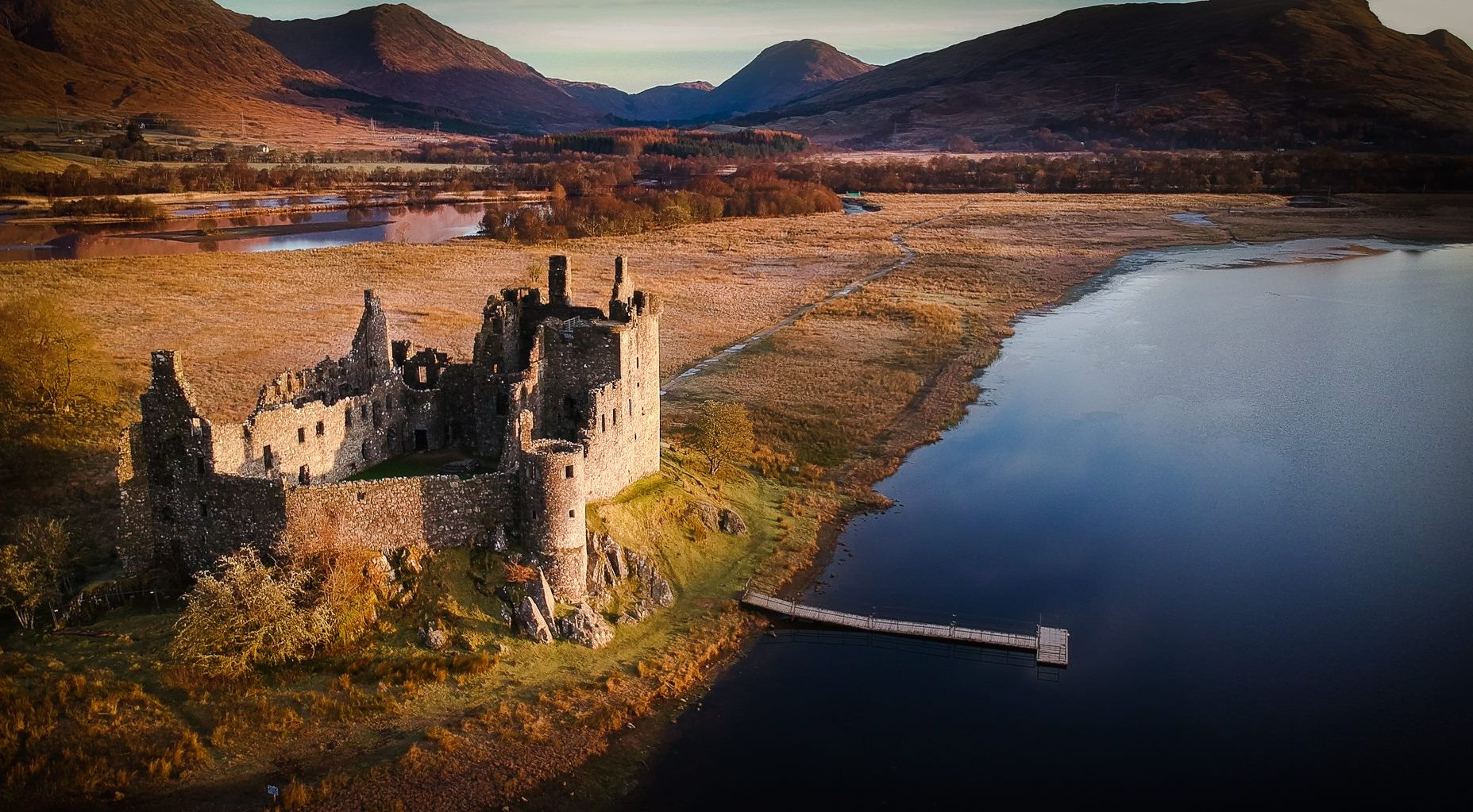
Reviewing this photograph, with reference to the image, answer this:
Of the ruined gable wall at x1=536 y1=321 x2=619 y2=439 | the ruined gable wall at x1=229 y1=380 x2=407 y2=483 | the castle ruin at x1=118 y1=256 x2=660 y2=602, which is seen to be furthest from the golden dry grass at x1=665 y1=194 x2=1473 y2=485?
the ruined gable wall at x1=229 y1=380 x2=407 y2=483

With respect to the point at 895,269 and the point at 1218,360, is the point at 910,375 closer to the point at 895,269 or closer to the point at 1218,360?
the point at 1218,360

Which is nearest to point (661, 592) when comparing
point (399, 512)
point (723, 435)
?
point (399, 512)

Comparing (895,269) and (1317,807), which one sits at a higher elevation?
(895,269)

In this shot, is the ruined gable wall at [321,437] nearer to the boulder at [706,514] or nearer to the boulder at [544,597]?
the boulder at [544,597]

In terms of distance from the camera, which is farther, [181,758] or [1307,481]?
[1307,481]

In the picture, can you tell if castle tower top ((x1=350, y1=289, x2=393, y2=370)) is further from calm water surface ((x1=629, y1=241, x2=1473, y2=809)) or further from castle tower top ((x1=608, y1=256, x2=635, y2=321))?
calm water surface ((x1=629, y1=241, x2=1473, y2=809))

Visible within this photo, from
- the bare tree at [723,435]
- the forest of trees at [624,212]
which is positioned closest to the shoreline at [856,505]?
the bare tree at [723,435]

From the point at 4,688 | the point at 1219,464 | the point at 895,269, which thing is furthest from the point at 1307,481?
the point at 895,269

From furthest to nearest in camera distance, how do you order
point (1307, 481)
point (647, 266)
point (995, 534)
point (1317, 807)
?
point (647, 266) → point (1307, 481) → point (995, 534) → point (1317, 807)

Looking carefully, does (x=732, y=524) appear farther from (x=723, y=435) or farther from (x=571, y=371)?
(x=723, y=435)
